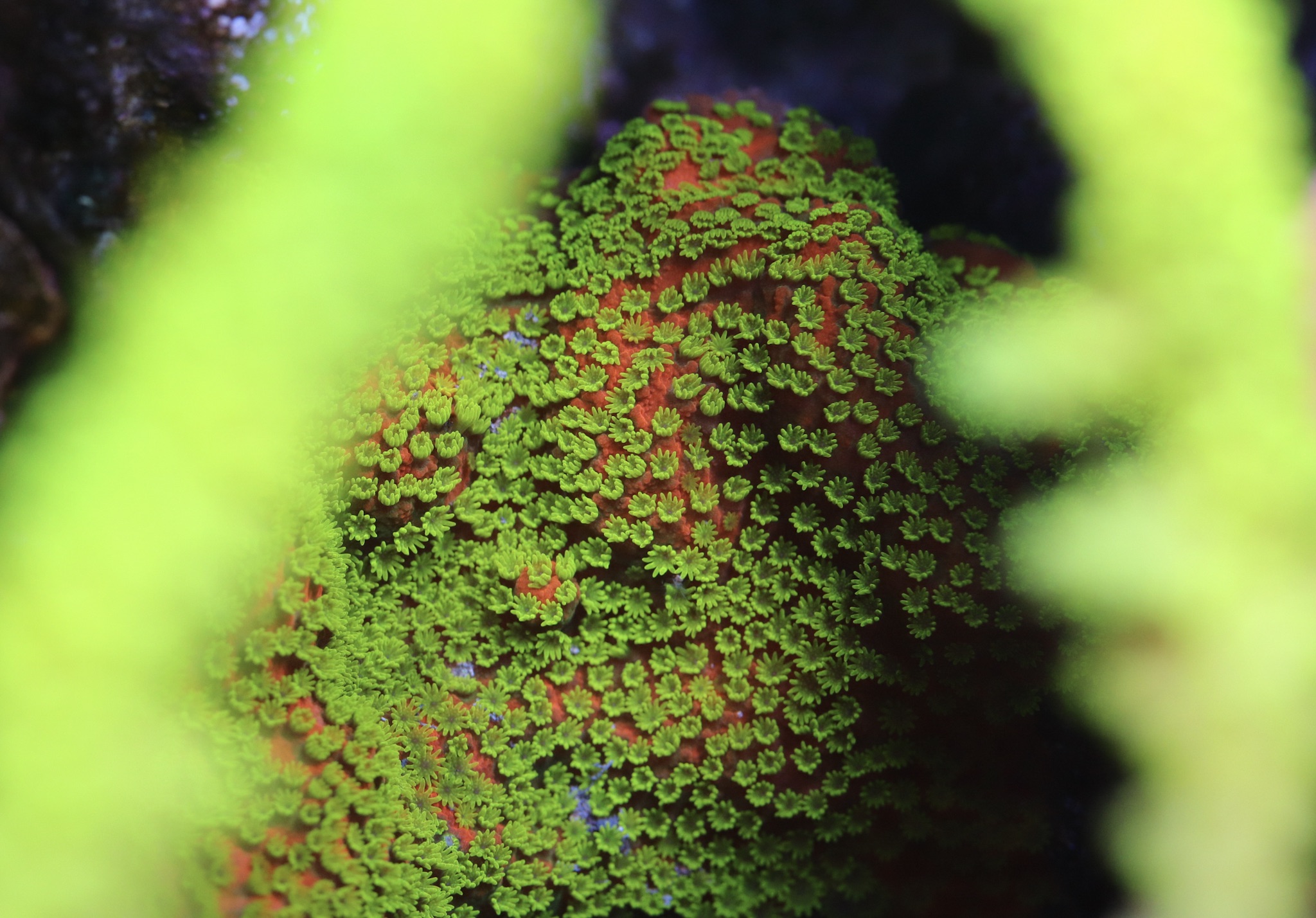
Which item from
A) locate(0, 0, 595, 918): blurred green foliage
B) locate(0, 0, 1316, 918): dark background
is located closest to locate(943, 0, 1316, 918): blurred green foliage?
locate(0, 0, 1316, 918): dark background

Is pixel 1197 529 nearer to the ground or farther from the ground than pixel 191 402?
farther from the ground

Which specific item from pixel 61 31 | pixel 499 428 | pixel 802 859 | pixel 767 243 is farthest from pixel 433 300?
pixel 802 859

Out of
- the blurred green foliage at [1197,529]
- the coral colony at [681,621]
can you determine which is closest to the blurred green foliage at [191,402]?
the coral colony at [681,621]

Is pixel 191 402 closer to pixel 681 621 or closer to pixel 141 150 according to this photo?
pixel 141 150

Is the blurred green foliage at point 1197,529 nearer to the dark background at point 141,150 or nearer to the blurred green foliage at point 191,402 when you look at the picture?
the dark background at point 141,150

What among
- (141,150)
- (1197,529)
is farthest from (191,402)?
(1197,529)

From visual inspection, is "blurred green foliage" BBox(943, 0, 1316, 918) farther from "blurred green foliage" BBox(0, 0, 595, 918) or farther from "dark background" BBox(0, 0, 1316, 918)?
"blurred green foliage" BBox(0, 0, 595, 918)
